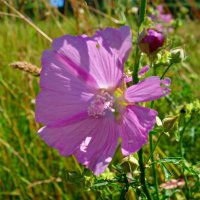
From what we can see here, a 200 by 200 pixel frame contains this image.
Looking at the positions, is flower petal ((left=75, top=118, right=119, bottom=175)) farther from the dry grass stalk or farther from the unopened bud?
the dry grass stalk

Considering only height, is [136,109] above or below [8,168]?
above

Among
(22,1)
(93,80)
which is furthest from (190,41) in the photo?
(93,80)

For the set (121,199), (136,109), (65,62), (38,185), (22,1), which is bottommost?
(38,185)

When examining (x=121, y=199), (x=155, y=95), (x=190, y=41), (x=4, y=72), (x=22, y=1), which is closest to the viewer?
(x=155, y=95)

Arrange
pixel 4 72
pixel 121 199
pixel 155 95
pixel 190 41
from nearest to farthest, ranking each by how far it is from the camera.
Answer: pixel 155 95, pixel 121 199, pixel 4 72, pixel 190 41

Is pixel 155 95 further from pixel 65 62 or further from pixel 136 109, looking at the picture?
pixel 65 62

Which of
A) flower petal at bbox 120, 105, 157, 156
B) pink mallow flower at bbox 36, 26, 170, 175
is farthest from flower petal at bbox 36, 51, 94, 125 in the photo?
flower petal at bbox 120, 105, 157, 156

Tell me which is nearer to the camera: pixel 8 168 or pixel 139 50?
pixel 139 50
